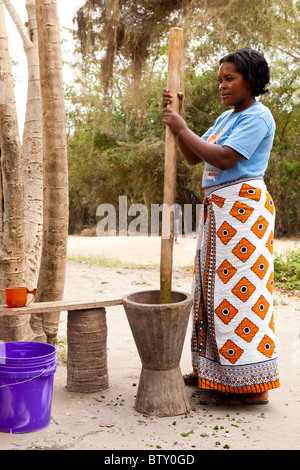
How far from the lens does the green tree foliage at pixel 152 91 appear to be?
284 inches

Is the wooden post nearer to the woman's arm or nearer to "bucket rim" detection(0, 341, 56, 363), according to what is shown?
the woman's arm

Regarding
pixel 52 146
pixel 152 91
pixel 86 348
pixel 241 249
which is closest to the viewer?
pixel 241 249

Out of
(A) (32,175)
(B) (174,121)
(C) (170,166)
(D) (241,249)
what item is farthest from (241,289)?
(A) (32,175)

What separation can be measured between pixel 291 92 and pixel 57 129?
1277 centimetres

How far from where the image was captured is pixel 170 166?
8.50ft

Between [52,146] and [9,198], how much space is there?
1.77 ft

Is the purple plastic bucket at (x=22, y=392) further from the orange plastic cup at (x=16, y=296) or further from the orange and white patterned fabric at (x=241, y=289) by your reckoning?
the orange and white patterned fabric at (x=241, y=289)

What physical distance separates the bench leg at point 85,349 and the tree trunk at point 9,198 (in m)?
0.36

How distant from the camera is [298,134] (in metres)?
15.0

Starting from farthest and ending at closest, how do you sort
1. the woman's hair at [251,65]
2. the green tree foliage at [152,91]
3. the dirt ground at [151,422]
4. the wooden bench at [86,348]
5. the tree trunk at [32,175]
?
1. the green tree foliage at [152,91]
2. the tree trunk at [32,175]
3. the wooden bench at [86,348]
4. the woman's hair at [251,65]
5. the dirt ground at [151,422]

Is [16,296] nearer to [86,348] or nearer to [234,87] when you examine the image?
[86,348]

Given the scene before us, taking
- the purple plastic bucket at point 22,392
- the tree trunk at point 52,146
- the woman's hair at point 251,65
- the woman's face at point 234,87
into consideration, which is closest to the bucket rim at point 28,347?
the purple plastic bucket at point 22,392

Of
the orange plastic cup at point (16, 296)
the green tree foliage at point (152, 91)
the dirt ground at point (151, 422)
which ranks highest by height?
the green tree foliage at point (152, 91)
